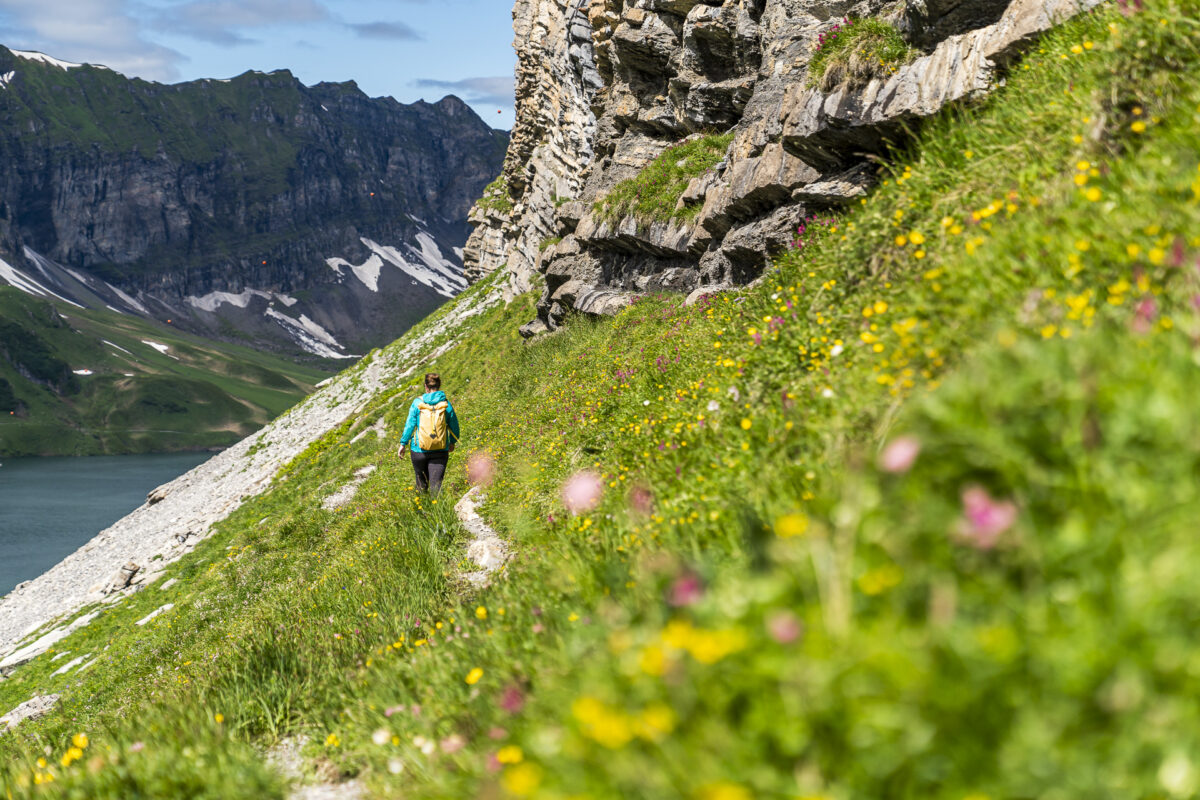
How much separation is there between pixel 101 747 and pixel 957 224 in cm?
703

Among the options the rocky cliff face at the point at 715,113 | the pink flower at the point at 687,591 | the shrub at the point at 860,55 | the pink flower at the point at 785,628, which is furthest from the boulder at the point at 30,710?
the shrub at the point at 860,55

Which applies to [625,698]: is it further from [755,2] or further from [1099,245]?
[755,2]

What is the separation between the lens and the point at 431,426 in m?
12.8

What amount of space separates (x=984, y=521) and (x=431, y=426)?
11370mm

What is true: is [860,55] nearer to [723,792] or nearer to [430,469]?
[430,469]

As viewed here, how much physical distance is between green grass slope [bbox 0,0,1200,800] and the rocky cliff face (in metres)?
1.34

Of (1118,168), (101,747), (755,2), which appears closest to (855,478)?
(1118,168)

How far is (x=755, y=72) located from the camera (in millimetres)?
22266

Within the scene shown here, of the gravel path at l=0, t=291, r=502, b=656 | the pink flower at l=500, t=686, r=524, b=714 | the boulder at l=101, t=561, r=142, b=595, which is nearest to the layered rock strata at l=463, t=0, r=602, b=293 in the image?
the gravel path at l=0, t=291, r=502, b=656

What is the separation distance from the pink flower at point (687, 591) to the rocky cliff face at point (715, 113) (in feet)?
24.7

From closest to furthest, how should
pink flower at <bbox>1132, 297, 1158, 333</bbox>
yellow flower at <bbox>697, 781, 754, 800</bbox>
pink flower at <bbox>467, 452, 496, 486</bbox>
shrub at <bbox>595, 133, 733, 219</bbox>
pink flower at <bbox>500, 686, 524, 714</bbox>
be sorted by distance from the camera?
1. yellow flower at <bbox>697, 781, 754, 800</bbox>
2. pink flower at <bbox>1132, 297, 1158, 333</bbox>
3. pink flower at <bbox>500, 686, 524, 714</bbox>
4. pink flower at <bbox>467, 452, 496, 486</bbox>
5. shrub at <bbox>595, 133, 733, 219</bbox>

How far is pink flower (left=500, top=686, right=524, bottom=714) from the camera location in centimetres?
352

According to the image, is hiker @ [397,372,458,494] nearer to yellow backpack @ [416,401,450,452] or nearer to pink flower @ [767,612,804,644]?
yellow backpack @ [416,401,450,452]

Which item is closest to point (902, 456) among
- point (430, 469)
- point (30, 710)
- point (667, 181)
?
point (430, 469)
